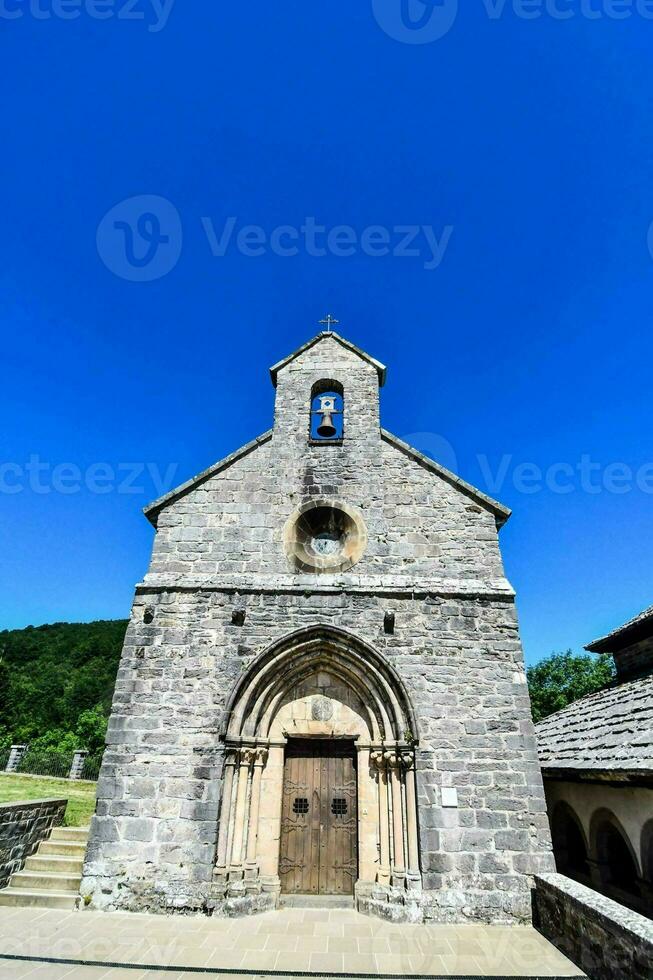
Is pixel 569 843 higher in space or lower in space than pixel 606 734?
→ lower

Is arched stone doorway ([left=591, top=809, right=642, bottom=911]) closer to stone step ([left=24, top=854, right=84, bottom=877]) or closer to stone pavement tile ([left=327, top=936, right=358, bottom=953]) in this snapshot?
stone pavement tile ([left=327, top=936, right=358, bottom=953])

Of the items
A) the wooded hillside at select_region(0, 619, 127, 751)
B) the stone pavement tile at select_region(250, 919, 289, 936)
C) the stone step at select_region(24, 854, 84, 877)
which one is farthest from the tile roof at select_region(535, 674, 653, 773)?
the wooded hillside at select_region(0, 619, 127, 751)

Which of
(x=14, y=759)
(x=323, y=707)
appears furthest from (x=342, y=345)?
(x=14, y=759)

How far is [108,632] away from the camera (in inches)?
2179

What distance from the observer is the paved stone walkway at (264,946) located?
16.6ft

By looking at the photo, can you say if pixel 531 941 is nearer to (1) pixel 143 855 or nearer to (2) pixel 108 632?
(1) pixel 143 855

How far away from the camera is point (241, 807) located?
6996 millimetres

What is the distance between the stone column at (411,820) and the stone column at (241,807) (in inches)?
88.4

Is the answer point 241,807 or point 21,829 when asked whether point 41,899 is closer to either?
point 21,829

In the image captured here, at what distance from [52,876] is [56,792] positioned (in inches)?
280

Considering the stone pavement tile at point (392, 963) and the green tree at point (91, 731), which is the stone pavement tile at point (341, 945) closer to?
the stone pavement tile at point (392, 963)

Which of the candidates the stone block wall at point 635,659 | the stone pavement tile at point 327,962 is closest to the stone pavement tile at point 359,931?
the stone pavement tile at point 327,962

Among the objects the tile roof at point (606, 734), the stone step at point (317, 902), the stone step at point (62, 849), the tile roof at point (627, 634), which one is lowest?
the stone step at point (317, 902)

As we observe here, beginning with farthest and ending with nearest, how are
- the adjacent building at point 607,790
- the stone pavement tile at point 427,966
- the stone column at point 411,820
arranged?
the stone column at point 411,820 < the adjacent building at point 607,790 < the stone pavement tile at point 427,966
